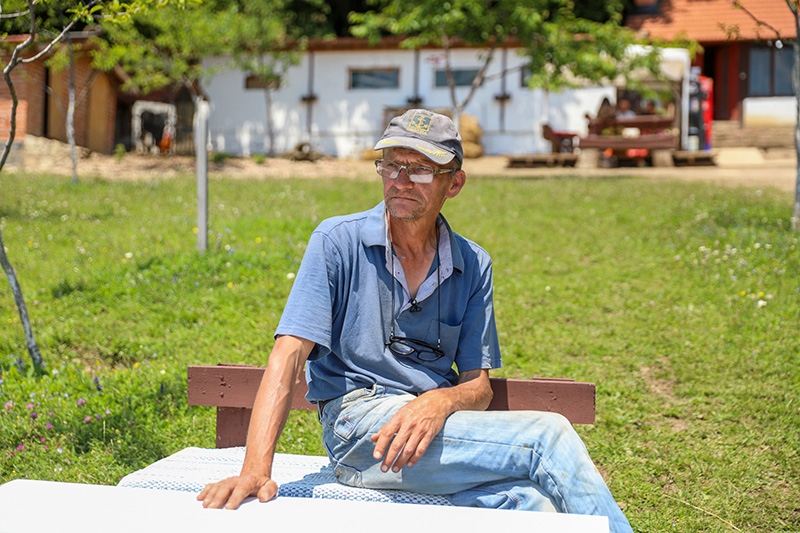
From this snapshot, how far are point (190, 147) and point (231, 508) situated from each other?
79.6 ft

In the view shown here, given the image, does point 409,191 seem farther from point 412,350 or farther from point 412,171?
point 412,350

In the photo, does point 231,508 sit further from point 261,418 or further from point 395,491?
point 395,491

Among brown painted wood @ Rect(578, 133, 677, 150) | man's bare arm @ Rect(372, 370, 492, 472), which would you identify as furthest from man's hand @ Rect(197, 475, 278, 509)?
brown painted wood @ Rect(578, 133, 677, 150)

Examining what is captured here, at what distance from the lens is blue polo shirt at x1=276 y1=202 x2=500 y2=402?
116 inches

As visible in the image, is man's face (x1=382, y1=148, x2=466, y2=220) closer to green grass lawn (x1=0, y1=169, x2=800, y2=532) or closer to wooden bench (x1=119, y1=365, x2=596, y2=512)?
wooden bench (x1=119, y1=365, x2=596, y2=512)

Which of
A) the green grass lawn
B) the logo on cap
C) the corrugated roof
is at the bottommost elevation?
the green grass lawn

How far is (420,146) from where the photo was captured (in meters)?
2.97

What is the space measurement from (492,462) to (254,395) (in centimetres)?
118

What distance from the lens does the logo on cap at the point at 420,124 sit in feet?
9.85

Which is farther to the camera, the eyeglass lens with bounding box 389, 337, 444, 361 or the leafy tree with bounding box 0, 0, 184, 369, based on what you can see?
the leafy tree with bounding box 0, 0, 184, 369

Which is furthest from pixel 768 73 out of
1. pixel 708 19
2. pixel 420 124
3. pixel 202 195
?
pixel 420 124

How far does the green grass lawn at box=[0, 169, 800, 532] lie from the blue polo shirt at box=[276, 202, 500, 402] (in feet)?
4.97

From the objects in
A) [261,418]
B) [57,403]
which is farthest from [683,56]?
[261,418]

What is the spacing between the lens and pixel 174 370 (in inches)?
218
